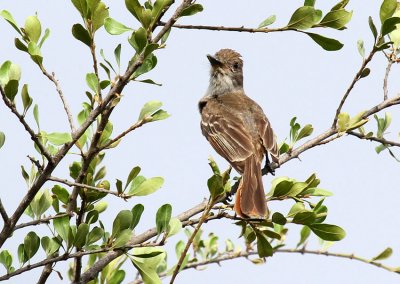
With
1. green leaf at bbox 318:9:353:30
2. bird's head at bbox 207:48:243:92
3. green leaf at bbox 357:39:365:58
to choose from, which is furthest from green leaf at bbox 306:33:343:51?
bird's head at bbox 207:48:243:92

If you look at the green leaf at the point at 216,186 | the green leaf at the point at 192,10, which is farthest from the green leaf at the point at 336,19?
the green leaf at the point at 216,186

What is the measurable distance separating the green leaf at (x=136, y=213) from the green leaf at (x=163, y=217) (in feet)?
0.29

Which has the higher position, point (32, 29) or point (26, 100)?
point (32, 29)

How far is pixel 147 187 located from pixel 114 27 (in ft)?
2.24

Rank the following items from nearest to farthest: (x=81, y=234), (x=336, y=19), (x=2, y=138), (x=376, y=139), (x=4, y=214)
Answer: (x=4, y=214) < (x=81, y=234) < (x=2, y=138) < (x=336, y=19) < (x=376, y=139)

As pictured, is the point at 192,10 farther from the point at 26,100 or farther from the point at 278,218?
the point at 278,218

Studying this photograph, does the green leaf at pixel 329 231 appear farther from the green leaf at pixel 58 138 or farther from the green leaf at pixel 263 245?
the green leaf at pixel 58 138

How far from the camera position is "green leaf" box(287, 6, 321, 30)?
9.48 ft

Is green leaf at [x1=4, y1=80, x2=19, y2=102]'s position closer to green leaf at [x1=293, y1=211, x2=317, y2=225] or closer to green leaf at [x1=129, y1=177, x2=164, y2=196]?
green leaf at [x1=129, y1=177, x2=164, y2=196]

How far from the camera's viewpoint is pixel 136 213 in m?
2.63

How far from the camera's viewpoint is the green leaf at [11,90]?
97.7 inches

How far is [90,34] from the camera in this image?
263 cm

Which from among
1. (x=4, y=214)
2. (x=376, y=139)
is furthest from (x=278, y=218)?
(x=376, y=139)

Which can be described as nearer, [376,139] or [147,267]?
[147,267]
